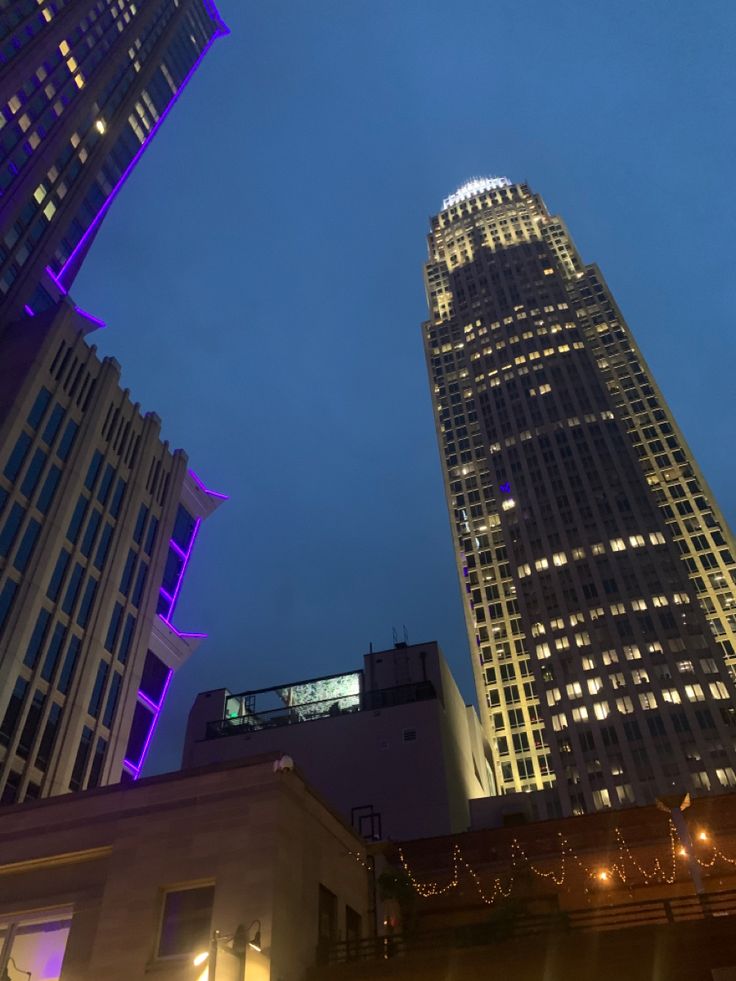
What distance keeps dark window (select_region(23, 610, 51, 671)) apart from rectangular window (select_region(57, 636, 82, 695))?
265 cm

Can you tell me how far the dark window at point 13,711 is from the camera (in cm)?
4609

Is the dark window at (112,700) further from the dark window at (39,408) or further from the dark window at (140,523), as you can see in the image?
the dark window at (39,408)

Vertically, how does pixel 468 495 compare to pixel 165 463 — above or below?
above

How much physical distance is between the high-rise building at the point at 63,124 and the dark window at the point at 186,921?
6147 centimetres

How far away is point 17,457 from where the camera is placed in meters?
53.0

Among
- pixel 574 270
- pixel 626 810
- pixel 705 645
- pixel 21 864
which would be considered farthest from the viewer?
pixel 574 270

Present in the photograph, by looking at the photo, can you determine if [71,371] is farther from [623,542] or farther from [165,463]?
[623,542]

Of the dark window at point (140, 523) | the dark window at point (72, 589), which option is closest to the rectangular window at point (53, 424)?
the dark window at point (72, 589)

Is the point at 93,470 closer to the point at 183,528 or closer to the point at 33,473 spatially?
the point at 33,473

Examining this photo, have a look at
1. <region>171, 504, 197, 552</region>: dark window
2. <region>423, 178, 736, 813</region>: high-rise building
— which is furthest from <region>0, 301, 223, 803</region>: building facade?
<region>423, 178, 736, 813</region>: high-rise building

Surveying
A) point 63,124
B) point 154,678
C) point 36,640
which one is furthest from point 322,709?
point 63,124

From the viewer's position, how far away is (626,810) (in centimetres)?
2928

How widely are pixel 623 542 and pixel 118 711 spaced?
73.6m

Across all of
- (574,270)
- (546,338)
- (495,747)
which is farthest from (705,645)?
(574,270)
